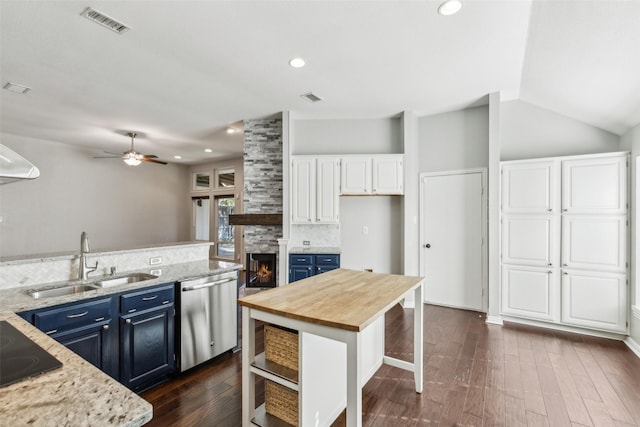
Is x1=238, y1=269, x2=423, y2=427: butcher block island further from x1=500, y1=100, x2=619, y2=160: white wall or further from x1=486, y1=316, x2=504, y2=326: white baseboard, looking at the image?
x1=500, y1=100, x2=619, y2=160: white wall

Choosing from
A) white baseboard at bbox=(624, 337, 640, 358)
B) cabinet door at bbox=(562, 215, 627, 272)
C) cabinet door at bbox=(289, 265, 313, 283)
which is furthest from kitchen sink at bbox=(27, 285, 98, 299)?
white baseboard at bbox=(624, 337, 640, 358)

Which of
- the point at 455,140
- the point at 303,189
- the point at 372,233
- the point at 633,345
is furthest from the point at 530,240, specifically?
the point at 303,189

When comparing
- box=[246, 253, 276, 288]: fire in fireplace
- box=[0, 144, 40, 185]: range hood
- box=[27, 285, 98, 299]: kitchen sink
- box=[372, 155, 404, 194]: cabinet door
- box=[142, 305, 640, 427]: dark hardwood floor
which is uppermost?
box=[372, 155, 404, 194]: cabinet door

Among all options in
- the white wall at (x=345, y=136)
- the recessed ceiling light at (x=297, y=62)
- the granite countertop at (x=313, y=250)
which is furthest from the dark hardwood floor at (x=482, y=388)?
the recessed ceiling light at (x=297, y=62)

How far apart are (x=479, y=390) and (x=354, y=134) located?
3832 mm

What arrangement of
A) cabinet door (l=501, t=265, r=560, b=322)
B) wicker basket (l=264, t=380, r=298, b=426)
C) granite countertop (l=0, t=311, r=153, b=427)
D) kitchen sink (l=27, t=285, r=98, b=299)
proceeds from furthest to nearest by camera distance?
cabinet door (l=501, t=265, r=560, b=322)
kitchen sink (l=27, t=285, r=98, b=299)
wicker basket (l=264, t=380, r=298, b=426)
granite countertop (l=0, t=311, r=153, b=427)

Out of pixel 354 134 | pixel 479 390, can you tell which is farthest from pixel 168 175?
pixel 479 390

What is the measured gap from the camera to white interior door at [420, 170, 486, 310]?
4367mm

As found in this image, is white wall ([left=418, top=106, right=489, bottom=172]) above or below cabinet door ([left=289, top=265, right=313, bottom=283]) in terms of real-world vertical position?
above

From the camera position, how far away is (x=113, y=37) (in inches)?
104

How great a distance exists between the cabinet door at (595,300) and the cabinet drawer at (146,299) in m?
4.44

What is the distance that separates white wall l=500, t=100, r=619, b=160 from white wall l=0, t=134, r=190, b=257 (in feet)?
20.3

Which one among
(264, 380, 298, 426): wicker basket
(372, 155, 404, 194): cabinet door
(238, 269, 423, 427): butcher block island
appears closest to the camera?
(238, 269, 423, 427): butcher block island

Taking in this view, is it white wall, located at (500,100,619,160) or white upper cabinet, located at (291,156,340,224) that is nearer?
white wall, located at (500,100,619,160)
